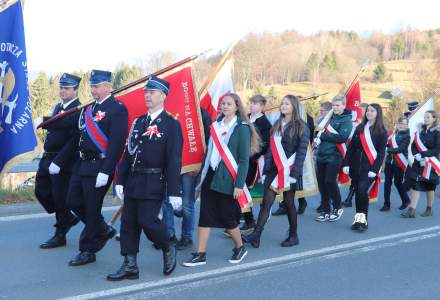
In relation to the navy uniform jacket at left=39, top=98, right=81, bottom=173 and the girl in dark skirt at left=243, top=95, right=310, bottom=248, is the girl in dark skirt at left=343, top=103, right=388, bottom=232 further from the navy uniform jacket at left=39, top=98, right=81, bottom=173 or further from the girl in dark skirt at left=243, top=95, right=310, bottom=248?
the navy uniform jacket at left=39, top=98, right=81, bottom=173

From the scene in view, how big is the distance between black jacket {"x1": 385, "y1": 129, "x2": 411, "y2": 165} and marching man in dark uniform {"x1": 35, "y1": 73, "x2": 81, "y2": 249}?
5.98m

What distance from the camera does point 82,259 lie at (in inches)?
227

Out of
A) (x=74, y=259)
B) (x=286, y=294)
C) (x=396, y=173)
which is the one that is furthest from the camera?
(x=396, y=173)

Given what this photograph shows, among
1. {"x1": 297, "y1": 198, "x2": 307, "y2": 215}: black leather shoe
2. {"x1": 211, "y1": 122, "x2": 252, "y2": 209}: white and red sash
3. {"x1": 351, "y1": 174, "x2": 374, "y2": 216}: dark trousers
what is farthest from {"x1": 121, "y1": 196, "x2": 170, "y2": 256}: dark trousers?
{"x1": 297, "y1": 198, "x2": 307, "y2": 215}: black leather shoe

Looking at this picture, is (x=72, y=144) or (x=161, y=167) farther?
(x=72, y=144)

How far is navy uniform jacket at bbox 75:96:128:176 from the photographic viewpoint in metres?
5.45

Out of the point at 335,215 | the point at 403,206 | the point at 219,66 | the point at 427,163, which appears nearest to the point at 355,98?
the point at 427,163

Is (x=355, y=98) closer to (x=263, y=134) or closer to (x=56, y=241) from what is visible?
(x=263, y=134)

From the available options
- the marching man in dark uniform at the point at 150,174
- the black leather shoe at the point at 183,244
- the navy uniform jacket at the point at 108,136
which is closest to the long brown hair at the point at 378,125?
the black leather shoe at the point at 183,244

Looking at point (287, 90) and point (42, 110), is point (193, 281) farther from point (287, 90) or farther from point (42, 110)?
point (287, 90)

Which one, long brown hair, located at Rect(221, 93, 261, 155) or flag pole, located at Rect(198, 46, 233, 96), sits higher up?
flag pole, located at Rect(198, 46, 233, 96)

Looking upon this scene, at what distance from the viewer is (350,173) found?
838 cm

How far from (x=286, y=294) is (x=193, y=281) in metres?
0.87

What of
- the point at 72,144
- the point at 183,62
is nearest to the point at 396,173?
the point at 183,62
